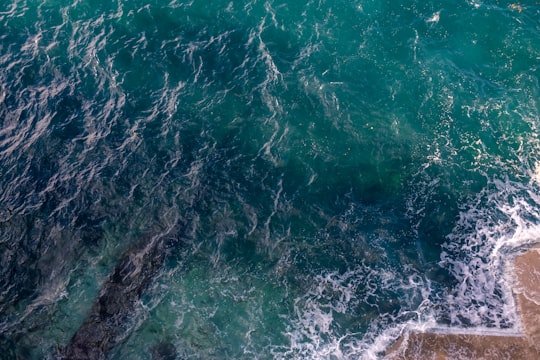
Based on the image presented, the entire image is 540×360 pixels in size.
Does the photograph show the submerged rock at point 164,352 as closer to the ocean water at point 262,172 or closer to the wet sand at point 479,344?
the ocean water at point 262,172

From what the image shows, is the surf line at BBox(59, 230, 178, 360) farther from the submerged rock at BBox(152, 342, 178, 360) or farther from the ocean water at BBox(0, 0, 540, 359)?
the submerged rock at BBox(152, 342, 178, 360)

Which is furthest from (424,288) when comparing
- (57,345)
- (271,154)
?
(57,345)

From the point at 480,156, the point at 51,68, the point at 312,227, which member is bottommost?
the point at 312,227

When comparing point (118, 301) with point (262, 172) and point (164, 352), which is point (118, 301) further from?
point (262, 172)

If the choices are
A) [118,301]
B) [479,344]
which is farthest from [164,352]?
[479,344]

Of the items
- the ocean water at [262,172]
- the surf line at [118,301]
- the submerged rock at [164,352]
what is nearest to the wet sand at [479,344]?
the ocean water at [262,172]

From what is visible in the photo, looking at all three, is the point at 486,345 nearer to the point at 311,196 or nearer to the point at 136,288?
the point at 311,196
